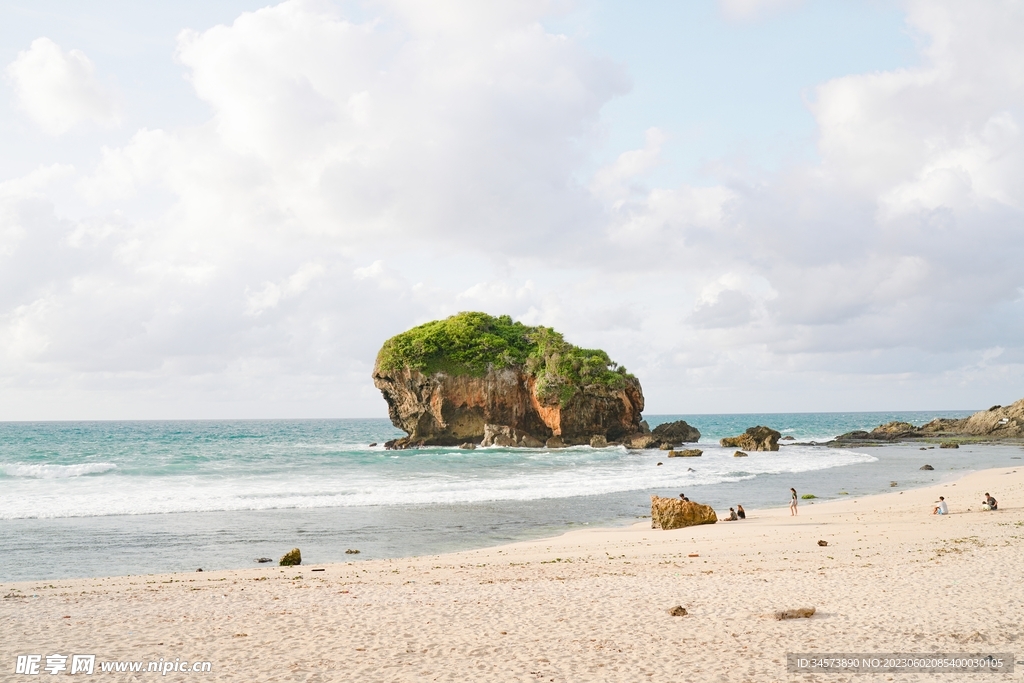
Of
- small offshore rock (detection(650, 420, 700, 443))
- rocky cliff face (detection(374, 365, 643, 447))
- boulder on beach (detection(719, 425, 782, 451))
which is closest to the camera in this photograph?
boulder on beach (detection(719, 425, 782, 451))

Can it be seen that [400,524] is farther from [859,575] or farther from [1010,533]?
[1010,533]

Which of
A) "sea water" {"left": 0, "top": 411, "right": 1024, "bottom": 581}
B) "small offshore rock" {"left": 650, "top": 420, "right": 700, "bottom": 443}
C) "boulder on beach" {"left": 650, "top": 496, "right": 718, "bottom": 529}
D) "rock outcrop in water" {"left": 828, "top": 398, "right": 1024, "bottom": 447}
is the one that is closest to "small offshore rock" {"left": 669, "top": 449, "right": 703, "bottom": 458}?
"sea water" {"left": 0, "top": 411, "right": 1024, "bottom": 581}

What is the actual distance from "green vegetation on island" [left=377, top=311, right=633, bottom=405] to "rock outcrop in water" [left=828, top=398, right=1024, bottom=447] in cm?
2822

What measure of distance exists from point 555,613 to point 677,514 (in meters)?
12.1

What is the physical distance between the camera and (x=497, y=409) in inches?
2429

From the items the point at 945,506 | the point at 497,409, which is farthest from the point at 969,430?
the point at 945,506

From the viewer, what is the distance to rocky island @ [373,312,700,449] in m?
59.8

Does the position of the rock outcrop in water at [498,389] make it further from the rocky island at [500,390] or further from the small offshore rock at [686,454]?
the small offshore rock at [686,454]

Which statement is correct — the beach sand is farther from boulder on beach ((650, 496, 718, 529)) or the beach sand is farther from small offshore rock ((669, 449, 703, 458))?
small offshore rock ((669, 449, 703, 458))

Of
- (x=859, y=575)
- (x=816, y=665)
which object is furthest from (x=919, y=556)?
(x=816, y=665)

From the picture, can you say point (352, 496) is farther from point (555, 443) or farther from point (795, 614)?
point (555, 443)

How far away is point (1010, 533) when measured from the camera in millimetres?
17922

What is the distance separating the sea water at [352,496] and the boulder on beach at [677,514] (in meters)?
2.34

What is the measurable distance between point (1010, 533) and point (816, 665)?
13.2 meters
